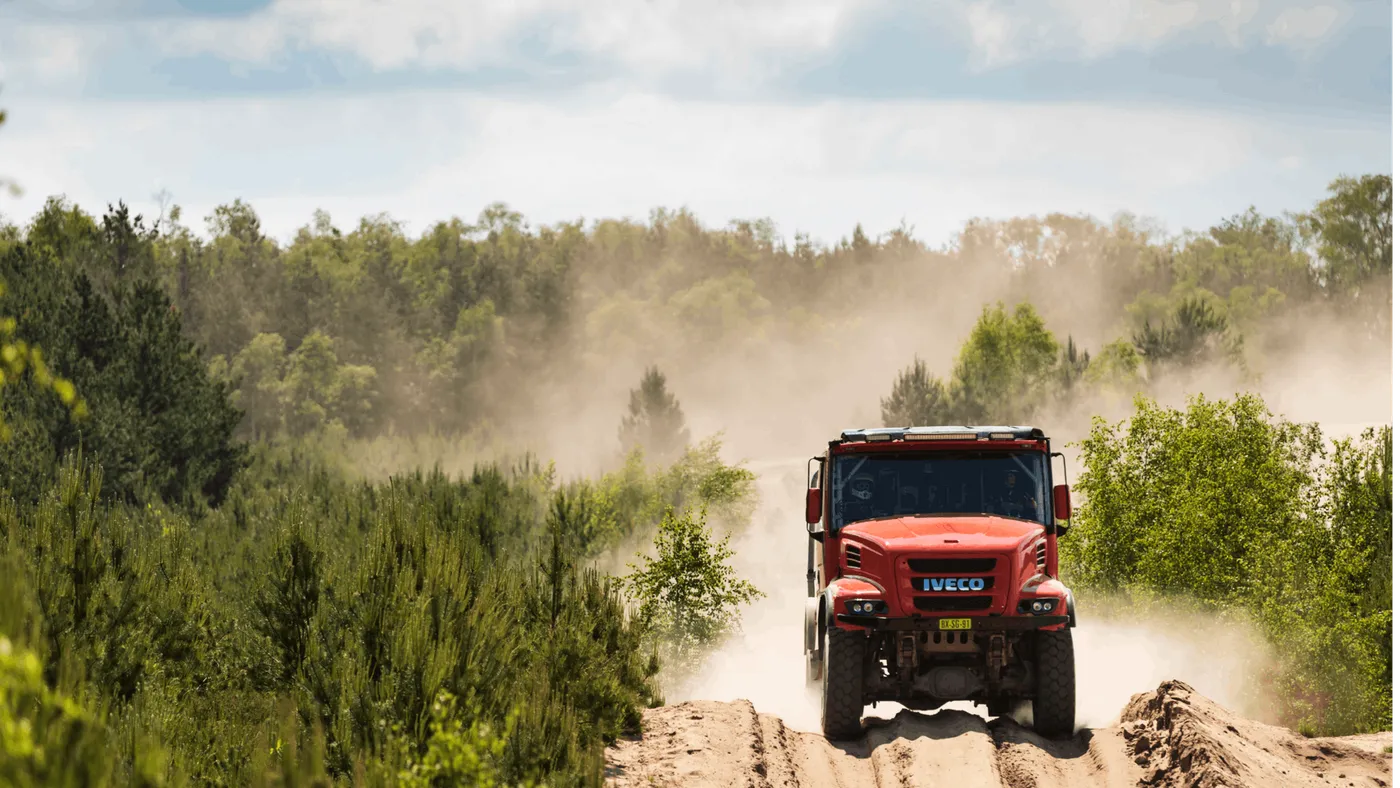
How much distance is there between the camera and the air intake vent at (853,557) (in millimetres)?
15180

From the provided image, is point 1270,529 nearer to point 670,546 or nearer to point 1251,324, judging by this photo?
point 670,546

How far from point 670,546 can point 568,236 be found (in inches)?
4842

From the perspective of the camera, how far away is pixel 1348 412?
3364 inches

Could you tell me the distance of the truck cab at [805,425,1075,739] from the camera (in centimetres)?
1467

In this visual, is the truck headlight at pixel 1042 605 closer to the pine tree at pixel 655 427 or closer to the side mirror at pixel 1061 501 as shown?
the side mirror at pixel 1061 501

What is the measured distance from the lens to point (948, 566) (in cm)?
1466

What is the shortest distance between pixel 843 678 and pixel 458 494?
2319 centimetres

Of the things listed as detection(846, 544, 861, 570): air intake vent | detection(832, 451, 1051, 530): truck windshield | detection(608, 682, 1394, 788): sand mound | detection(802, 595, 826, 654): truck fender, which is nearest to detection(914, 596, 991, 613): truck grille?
detection(846, 544, 861, 570): air intake vent

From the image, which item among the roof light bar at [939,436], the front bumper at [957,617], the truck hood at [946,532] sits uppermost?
the roof light bar at [939,436]

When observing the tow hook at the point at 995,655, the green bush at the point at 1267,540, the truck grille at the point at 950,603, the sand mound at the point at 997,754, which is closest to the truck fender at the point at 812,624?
the sand mound at the point at 997,754

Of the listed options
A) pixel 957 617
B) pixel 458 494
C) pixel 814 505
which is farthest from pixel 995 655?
pixel 458 494

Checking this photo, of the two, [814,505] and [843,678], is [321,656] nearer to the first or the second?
[843,678]

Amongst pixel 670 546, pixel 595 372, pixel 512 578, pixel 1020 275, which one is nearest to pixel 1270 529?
pixel 670 546

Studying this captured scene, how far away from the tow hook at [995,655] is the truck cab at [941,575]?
0.01 metres
